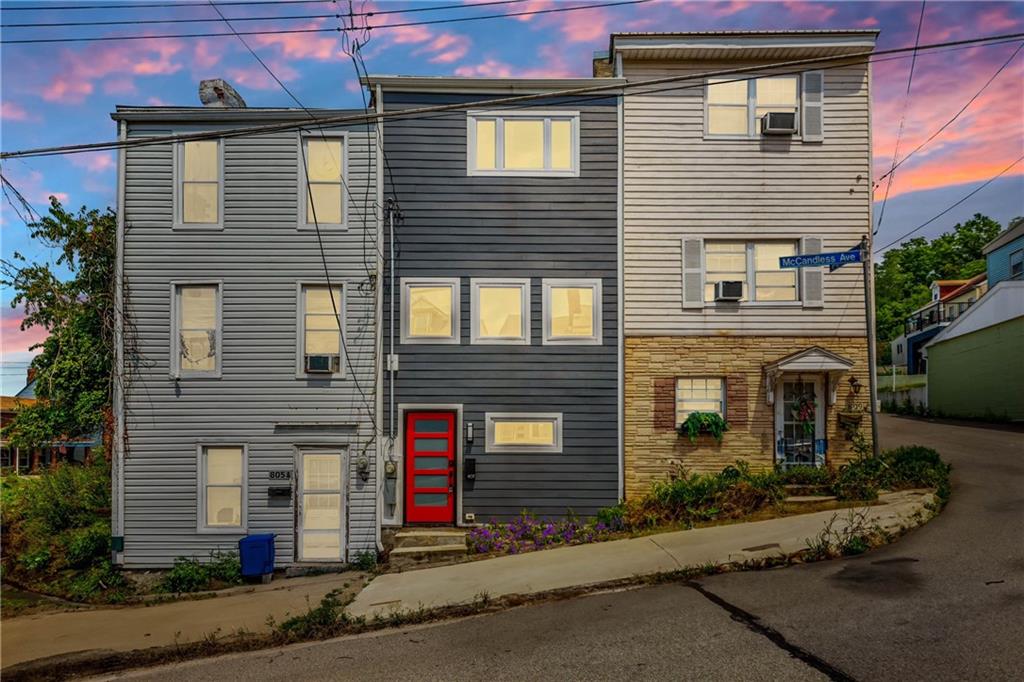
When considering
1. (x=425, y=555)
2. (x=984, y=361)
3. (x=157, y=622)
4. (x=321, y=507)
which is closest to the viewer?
(x=157, y=622)

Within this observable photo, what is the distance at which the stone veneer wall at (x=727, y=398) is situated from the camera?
12.4 m

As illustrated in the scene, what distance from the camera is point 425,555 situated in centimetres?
1103

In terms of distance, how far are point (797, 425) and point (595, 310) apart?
4398 mm

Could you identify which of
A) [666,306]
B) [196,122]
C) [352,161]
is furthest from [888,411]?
[196,122]

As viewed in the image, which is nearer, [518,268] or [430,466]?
[430,466]

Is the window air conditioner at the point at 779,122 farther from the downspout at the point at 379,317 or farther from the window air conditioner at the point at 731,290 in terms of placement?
the downspout at the point at 379,317

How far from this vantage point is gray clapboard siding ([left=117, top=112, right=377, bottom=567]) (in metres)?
12.0

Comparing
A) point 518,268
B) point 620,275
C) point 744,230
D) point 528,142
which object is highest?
point 528,142

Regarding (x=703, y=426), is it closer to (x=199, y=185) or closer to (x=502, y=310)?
(x=502, y=310)

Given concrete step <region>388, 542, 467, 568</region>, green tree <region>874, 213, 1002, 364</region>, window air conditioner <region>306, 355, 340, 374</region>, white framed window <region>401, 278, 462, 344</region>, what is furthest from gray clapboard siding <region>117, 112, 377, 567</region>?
green tree <region>874, 213, 1002, 364</region>

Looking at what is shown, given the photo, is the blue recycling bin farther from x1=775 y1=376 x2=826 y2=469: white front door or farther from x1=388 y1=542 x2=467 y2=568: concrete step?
x1=775 y1=376 x2=826 y2=469: white front door

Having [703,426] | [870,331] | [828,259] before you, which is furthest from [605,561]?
[870,331]

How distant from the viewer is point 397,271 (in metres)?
12.3

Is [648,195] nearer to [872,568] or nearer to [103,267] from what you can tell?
[872,568]
